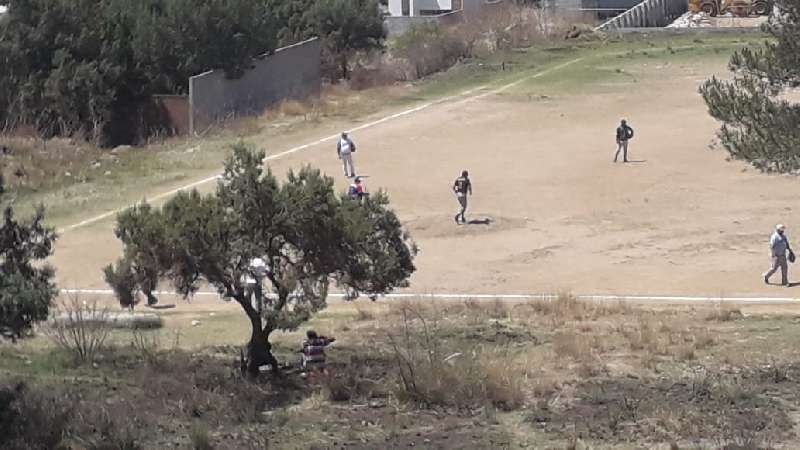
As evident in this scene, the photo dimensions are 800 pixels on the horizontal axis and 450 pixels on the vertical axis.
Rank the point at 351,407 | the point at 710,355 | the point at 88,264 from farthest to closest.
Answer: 1. the point at 88,264
2. the point at 710,355
3. the point at 351,407

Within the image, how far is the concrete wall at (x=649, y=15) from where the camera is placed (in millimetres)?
67875

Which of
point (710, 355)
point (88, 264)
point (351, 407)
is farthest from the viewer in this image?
point (88, 264)

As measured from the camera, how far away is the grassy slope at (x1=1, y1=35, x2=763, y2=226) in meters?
36.1

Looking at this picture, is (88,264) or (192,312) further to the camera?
(88,264)

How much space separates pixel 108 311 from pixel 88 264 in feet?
20.0

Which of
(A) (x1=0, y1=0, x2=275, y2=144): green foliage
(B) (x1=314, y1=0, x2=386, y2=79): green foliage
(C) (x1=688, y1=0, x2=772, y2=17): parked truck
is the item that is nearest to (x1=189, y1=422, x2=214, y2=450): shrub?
(A) (x1=0, y1=0, x2=275, y2=144): green foliage

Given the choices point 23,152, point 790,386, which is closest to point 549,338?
point 790,386

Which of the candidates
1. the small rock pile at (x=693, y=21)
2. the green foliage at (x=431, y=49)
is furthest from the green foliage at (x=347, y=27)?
the small rock pile at (x=693, y=21)

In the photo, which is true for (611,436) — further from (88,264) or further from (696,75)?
(696,75)

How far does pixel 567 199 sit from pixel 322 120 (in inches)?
548

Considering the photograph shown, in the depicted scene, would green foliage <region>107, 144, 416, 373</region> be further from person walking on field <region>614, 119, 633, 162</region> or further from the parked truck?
the parked truck

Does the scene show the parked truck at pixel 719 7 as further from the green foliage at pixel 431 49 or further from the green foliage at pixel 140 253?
the green foliage at pixel 140 253

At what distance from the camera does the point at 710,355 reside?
1789 centimetres

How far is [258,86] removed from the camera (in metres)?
48.7
